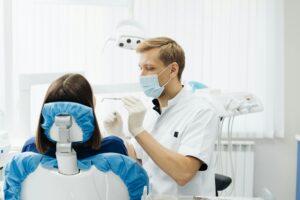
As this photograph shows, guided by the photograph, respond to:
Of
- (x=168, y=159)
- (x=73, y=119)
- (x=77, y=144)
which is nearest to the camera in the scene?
(x=73, y=119)

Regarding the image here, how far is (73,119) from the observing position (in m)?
1.06

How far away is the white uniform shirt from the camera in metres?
1.50

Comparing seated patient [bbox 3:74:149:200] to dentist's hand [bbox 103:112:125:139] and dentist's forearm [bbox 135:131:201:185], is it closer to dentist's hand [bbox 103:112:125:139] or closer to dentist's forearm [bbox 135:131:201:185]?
dentist's forearm [bbox 135:131:201:185]

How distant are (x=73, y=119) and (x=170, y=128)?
65cm

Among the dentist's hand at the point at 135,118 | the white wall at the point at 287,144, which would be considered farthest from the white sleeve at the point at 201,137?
the white wall at the point at 287,144

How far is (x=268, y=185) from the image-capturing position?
304 centimetres

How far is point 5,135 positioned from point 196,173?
48.8 inches

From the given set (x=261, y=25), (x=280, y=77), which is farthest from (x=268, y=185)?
(x=261, y=25)

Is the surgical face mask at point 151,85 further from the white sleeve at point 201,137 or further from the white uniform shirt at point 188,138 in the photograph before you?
the white sleeve at point 201,137

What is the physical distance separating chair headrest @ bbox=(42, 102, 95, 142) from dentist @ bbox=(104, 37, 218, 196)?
0.35 metres

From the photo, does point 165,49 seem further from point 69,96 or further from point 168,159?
point 69,96

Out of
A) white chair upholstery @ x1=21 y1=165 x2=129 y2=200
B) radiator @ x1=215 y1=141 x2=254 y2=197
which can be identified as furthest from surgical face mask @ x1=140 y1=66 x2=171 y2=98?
radiator @ x1=215 y1=141 x2=254 y2=197

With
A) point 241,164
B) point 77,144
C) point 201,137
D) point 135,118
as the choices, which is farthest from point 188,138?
point 241,164

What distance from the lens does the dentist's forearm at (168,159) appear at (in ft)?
4.64
